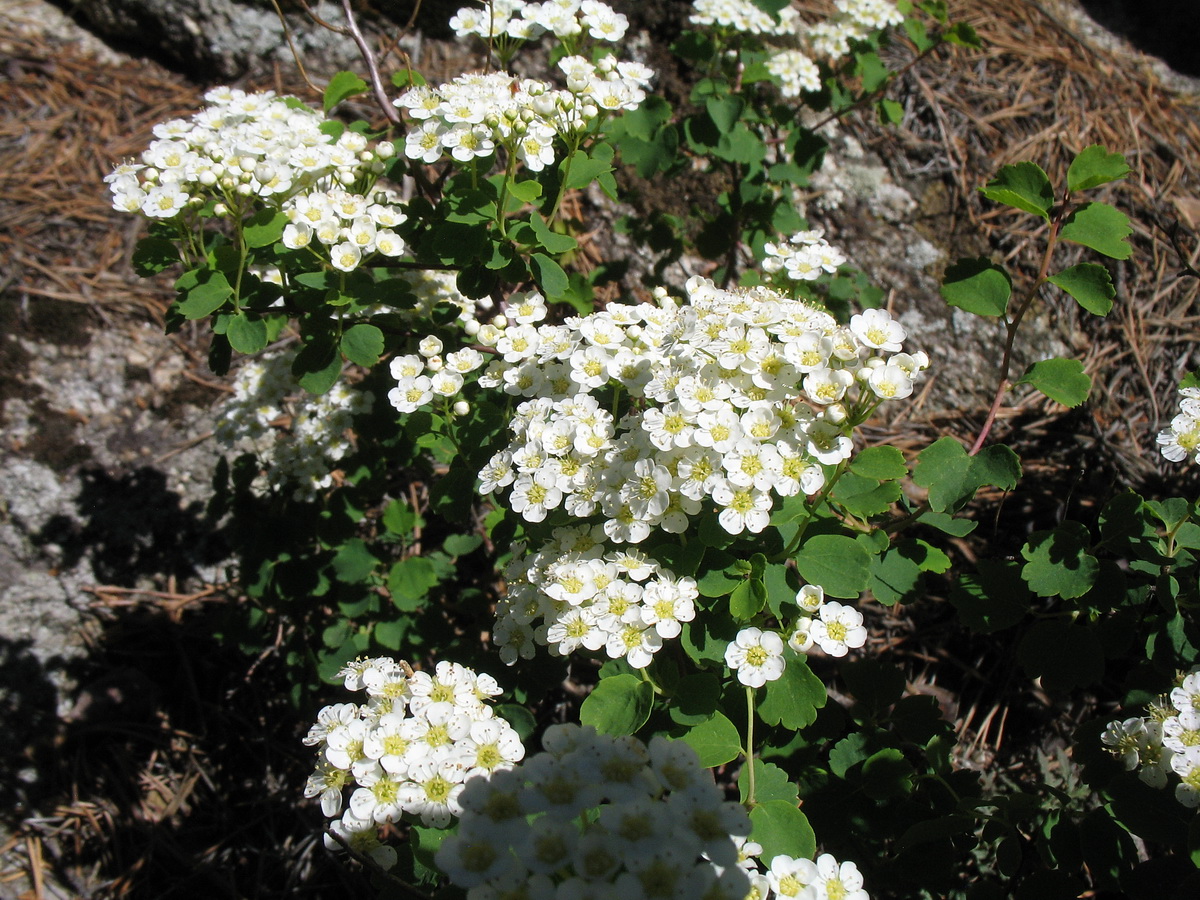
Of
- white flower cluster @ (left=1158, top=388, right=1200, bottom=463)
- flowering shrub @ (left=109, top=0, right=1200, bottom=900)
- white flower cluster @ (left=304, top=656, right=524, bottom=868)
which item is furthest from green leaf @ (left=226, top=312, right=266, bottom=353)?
white flower cluster @ (left=1158, top=388, right=1200, bottom=463)

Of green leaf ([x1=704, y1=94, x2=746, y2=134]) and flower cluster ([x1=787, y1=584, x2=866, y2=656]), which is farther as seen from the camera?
green leaf ([x1=704, y1=94, x2=746, y2=134])

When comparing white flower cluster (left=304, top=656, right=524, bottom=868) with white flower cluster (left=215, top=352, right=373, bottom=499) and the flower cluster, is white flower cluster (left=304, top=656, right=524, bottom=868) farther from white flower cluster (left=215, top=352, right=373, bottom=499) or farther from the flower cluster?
white flower cluster (left=215, top=352, right=373, bottom=499)

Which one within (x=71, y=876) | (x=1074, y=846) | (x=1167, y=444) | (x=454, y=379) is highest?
(x=1167, y=444)

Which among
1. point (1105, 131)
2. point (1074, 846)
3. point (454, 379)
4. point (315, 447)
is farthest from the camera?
point (1105, 131)

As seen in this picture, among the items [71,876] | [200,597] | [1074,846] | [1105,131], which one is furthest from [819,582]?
[1105,131]

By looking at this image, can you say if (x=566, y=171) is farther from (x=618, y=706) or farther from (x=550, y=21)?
(x=618, y=706)

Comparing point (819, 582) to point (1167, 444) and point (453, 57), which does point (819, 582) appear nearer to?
point (1167, 444)

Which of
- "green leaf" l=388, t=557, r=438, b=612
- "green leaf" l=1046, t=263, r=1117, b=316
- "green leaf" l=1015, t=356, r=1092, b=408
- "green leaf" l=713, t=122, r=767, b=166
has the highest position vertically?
"green leaf" l=1046, t=263, r=1117, b=316
